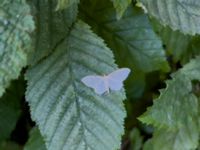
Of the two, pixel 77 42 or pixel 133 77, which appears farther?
pixel 133 77

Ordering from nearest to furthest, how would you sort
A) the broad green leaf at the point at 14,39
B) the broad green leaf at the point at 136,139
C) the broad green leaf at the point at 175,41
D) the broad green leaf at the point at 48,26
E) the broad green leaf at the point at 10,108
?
1. the broad green leaf at the point at 14,39
2. the broad green leaf at the point at 48,26
3. the broad green leaf at the point at 175,41
4. the broad green leaf at the point at 10,108
5. the broad green leaf at the point at 136,139

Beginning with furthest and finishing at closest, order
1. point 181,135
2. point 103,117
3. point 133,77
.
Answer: point 133,77 → point 181,135 → point 103,117

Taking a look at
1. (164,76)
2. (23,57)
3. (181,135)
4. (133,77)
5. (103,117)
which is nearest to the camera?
(23,57)

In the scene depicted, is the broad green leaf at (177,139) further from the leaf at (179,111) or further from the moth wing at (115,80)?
the moth wing at (115,80)

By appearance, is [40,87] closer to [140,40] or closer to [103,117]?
[103,117]

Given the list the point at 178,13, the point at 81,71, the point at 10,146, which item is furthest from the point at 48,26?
the point at 10,146

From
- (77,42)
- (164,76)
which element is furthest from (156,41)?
(164,76)

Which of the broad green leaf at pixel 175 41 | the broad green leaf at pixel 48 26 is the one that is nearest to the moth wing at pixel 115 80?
the broad green leaf at pixel 48 26
